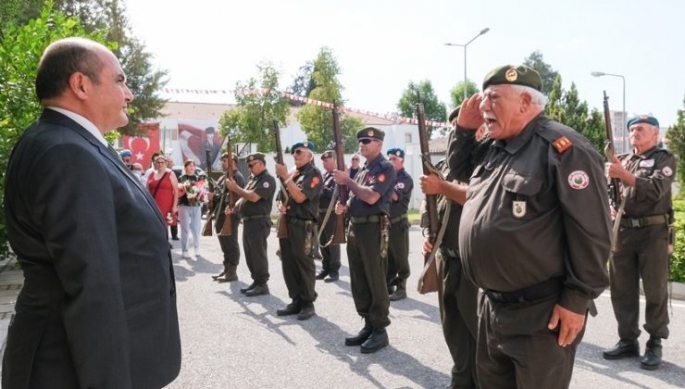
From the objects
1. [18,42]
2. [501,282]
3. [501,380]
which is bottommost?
[501,380]

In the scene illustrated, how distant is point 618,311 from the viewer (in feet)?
18.2

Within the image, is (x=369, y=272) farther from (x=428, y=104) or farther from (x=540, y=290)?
(x=428, y=104)

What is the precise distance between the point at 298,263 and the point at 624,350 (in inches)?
145

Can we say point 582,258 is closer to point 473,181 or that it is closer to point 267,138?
point 473,181

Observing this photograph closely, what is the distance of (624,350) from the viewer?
212 inches

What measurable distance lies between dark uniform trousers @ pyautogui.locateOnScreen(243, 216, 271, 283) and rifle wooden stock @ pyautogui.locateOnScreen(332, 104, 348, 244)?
57.3 inches

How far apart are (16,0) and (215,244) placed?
7.54 meters

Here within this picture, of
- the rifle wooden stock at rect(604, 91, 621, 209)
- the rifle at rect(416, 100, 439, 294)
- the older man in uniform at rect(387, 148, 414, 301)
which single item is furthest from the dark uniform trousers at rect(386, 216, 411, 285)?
the rifle at rect(416, 100, 439, 294)

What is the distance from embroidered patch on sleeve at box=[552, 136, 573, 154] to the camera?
2809 millimetres

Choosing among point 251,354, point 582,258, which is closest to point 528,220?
point 582,258

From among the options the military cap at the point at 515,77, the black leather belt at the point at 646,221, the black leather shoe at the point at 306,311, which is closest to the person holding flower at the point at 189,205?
the black leather shoe at the point at 306,311

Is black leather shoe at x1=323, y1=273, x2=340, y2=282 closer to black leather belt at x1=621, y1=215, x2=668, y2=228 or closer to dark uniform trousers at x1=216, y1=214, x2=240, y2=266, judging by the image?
dark uniform trousers at x1=216, y1=214, x2=240, y2=266

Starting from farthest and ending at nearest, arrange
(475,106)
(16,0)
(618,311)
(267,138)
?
1. (267,138)
2. (16,0)
3. (618,311)
4. (475,106)

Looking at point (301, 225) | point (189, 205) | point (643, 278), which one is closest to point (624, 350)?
point (643, 278)
